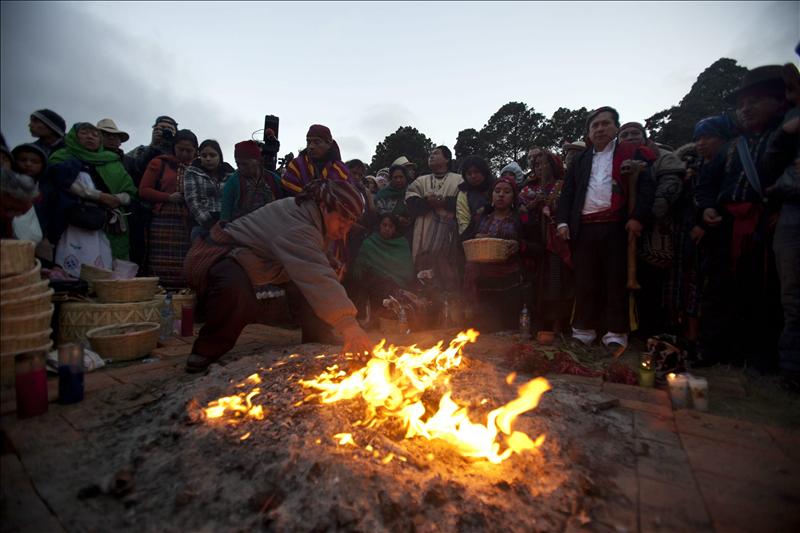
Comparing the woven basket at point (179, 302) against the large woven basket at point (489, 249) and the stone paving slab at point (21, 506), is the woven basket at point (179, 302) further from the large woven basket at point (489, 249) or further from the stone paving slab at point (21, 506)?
the large woven basket at point (489, 249)

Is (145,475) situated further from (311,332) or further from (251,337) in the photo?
(251,337)

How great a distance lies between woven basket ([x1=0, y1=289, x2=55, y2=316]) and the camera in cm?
276

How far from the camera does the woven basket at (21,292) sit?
2723 millimetres

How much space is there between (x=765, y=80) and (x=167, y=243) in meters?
6.86

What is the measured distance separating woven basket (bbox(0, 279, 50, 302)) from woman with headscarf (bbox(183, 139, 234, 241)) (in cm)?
230

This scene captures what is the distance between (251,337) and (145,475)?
2958mm

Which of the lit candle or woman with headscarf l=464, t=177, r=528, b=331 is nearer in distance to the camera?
the lit candle

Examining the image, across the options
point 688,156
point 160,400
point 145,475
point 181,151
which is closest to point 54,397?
point 160,400

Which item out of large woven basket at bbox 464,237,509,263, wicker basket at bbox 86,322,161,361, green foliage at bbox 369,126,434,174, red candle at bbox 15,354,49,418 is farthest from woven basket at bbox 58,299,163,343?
green foliage at bbox 369,126,434,174

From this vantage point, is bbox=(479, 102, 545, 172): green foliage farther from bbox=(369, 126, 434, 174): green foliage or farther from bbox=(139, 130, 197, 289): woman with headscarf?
bbox=(139, 130, 197, 289): woman with headscarf

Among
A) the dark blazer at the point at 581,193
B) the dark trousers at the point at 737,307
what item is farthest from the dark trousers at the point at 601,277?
the dark trousers at the point at 737,307

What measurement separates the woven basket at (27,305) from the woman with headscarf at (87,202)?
6.89ft

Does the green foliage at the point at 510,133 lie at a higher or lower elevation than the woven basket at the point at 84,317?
higher

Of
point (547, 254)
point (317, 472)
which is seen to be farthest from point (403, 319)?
point (317, 472)
